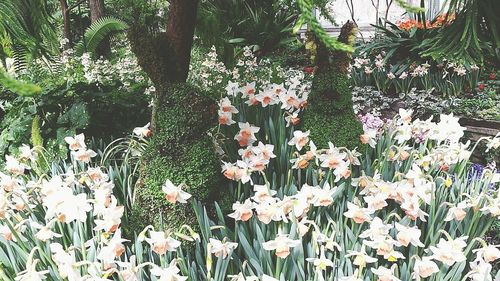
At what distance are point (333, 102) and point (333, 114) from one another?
0.16ft

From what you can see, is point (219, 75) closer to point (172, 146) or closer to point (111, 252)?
point (172, 146)

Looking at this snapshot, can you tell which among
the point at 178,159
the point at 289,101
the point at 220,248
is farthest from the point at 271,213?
the point at 289,101

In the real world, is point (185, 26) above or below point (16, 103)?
above

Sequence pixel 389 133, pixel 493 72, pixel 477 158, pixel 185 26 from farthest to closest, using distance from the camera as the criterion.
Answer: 1. pixel 493 72
2. pixel 477 158
3. pixel 389 133
4. pixel 185 26

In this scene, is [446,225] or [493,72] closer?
[446,225]

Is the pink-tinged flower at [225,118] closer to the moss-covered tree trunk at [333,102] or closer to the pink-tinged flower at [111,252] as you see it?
the moss-covered tree trunk at [333,102]

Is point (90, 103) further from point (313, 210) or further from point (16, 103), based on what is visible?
point (313, 210)

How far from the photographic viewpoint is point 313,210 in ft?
5.16

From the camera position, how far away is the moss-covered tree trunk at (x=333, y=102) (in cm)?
192

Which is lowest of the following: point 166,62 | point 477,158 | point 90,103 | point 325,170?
point 477,158

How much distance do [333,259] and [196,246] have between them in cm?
41

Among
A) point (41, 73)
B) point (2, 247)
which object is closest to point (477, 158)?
point (2, 247)

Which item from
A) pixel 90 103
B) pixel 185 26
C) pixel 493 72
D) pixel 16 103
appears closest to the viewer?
pixel 185 26

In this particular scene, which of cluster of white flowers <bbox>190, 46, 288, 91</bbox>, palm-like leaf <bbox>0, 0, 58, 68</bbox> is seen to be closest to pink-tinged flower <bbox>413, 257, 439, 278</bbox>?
palm-like leaf <bbox>0, 0, 58, 68</bbox>
